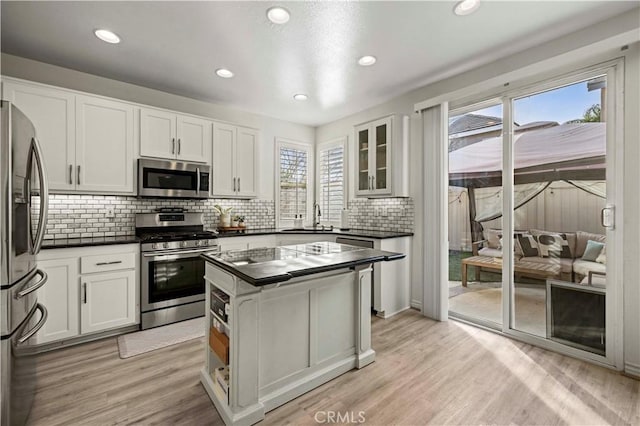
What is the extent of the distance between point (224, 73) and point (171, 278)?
236 centimetres

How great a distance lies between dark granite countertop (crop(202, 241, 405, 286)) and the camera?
1.54m

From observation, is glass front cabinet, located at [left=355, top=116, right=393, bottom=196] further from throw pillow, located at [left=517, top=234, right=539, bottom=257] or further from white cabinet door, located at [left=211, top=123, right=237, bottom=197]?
white cabinet door, located at [left=211, top=123, right=237, bottom=197]

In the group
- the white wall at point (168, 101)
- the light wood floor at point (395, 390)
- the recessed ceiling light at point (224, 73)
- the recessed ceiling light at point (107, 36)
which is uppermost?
the recessed ceiling light at point (224, 73)

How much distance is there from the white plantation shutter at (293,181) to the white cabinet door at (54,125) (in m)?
2.71

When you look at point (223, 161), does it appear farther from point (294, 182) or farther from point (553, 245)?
point (553, 245)

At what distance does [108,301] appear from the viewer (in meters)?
2.81

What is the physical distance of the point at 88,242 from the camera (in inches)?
107

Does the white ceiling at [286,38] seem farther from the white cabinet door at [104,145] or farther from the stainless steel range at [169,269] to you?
the stainless steel range at [169,269]

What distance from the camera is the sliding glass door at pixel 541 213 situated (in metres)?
2.42

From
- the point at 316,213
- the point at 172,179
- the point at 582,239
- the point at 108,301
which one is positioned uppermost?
the point at 172,179

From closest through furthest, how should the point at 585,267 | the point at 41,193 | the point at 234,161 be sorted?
the point at 41,193, the point at 585,267, the point at 234,161

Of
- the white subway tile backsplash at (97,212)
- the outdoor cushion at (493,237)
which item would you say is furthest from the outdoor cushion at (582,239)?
the white subway tile backsplash at (97,212)

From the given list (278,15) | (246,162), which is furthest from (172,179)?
(278,15)

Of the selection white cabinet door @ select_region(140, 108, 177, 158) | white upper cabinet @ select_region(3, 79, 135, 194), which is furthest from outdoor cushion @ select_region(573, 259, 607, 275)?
white upper cabinet @ select_region(3, 79, 135, 194)
